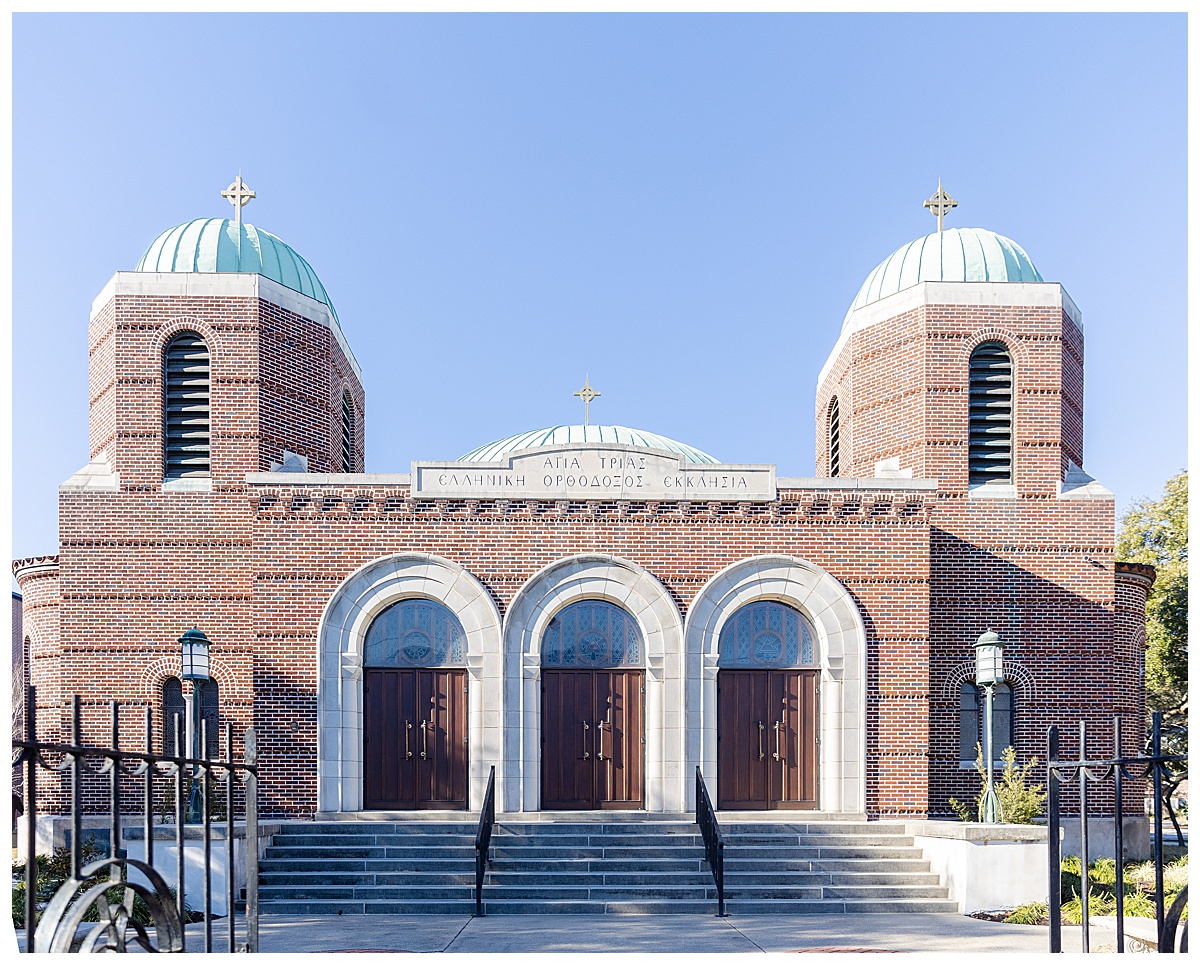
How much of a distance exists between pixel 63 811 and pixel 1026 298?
1478 cm

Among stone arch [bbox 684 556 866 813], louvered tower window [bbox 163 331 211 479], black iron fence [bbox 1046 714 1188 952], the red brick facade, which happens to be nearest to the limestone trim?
the red brick facade

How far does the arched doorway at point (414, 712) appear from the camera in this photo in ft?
53.3

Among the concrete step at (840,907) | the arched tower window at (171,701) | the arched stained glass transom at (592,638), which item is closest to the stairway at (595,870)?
the concrete step at (840,907)

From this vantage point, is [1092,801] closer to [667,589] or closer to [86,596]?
[667,589]

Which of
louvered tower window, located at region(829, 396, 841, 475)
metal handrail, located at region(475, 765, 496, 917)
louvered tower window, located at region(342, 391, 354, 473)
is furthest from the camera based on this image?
louvered tower window, located at region(829, 396, 841, 475)

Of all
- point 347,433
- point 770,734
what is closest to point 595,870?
point 770,734

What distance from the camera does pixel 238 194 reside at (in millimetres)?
18797

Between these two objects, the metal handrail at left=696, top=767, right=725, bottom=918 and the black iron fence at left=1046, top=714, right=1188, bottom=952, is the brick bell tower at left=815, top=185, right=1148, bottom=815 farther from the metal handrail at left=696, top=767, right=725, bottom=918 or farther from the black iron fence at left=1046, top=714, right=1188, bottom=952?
the black iron fence at left=1046, top=714, right=1188, bottom=952

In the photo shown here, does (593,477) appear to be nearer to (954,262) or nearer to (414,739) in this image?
(414,739)

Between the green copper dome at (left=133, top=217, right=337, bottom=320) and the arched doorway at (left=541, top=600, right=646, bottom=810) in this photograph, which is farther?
the green copper dome at (left=133, top=217, right=337, bottom=320)

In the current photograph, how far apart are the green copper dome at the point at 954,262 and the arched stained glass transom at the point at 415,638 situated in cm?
777

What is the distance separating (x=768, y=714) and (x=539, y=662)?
3.00 m

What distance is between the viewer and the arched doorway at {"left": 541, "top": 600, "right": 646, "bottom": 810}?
16.4m

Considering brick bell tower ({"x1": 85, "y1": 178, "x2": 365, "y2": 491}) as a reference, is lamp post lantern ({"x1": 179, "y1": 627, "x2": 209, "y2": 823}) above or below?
below
